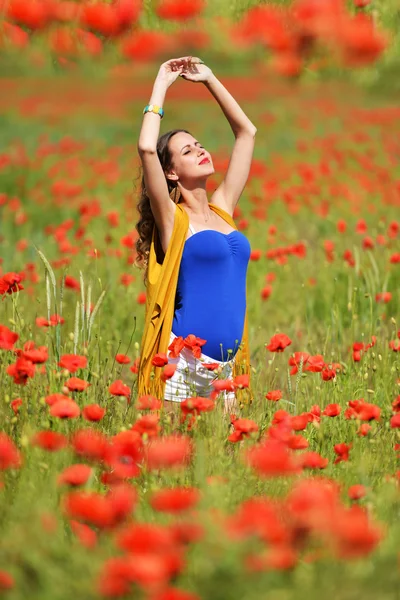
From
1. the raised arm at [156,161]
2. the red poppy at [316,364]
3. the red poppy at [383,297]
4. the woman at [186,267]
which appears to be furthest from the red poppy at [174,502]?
the red poppy at [383,297]

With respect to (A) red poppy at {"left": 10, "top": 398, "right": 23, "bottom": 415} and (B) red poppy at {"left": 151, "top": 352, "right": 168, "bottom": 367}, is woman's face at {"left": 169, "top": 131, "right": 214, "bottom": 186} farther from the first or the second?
(A) red poppy at {"left": 10, "top": 398, "right": 23, "bottom": 415}

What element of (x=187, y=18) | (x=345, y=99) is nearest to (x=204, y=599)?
(x=187, y=18)

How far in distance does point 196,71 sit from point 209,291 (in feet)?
2.45

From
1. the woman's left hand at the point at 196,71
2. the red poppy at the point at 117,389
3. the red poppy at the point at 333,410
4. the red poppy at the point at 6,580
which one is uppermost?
the woman's left hand at the point at 196,71

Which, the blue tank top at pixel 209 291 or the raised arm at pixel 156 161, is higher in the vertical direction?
the raised arm at pixel 156 161

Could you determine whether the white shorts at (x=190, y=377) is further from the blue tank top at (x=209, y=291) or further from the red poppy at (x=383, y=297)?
the red poppy at (x=383, y=297)

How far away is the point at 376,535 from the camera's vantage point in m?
1.37

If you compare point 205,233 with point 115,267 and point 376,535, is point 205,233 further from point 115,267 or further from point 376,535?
point 115,267

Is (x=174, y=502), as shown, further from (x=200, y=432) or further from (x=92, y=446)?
(x=200, y=432)

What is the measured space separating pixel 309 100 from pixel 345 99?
1.91 ft

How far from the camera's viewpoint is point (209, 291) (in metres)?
2.94

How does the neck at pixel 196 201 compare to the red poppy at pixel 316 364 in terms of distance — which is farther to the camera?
the neck at pixel 196 201

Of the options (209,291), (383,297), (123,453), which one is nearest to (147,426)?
(123,453)

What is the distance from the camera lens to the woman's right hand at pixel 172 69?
9.54 feet
